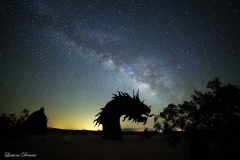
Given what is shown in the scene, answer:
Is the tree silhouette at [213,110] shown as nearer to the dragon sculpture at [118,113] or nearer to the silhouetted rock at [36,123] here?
the dragon sculpture at [118,113]

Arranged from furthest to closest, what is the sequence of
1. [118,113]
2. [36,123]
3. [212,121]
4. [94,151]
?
[36,123] → [118,113] → [94,151] → [212,121]

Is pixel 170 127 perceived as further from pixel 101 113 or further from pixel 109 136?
pixel 101 113

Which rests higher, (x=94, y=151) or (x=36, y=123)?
(x=36, y=123)

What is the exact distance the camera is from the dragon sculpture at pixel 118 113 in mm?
9812

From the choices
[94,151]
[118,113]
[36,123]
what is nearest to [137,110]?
[118,113]

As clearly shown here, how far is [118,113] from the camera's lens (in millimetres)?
10172

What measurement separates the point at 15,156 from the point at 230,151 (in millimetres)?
6653

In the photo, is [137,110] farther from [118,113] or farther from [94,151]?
[94,151]

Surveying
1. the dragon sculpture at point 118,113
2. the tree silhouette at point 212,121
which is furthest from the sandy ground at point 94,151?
the dragon sculpture at point 118,113

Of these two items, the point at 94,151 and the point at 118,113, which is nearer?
the point at 94,151

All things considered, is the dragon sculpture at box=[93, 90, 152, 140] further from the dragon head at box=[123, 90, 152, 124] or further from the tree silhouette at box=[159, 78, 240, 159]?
the tree silhouette at box=[159, 78, 240, 159]

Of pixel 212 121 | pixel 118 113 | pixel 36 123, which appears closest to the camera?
pixel 212 121

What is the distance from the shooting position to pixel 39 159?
4453 mm

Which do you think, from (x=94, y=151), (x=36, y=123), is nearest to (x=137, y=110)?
(x=94, y=151)
